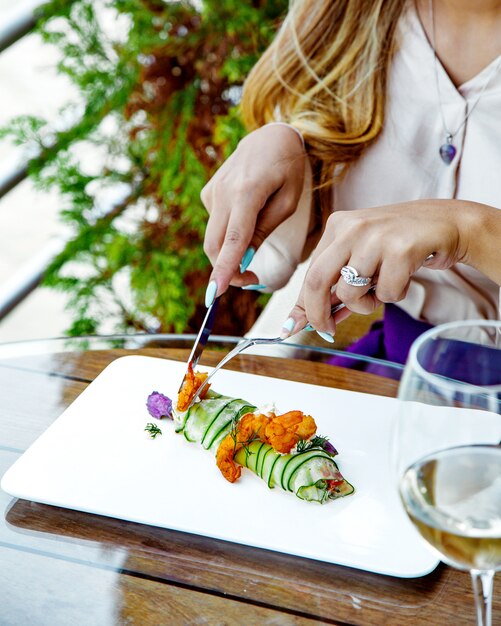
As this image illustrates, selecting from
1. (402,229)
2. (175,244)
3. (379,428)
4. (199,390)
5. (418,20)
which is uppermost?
(418,20)

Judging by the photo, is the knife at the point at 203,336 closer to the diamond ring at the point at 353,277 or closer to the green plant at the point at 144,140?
the diamond ring at the point at 353,277

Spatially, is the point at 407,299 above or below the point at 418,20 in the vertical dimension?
below

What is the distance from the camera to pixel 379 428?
1.05 meters

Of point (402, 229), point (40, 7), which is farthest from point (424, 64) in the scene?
point (40, 7)

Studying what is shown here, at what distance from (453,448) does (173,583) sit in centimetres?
36

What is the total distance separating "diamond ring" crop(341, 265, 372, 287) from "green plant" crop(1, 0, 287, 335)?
1236mm

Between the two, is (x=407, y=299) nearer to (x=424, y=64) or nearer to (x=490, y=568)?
(x=424, y=64)

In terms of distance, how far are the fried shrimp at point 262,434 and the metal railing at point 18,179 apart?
1.59m

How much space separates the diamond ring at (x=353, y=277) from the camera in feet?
3.26

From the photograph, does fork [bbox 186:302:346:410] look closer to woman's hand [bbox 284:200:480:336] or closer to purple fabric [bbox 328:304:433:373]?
woman's hand [bbox 284:200:480:336]

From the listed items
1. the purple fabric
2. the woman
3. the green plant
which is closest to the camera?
the woman

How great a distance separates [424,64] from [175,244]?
1.12 metres

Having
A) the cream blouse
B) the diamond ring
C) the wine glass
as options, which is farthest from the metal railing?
the wine glass

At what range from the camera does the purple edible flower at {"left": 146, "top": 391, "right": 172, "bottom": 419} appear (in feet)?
3.43
